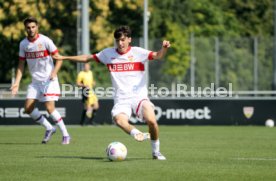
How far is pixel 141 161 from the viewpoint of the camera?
532 inches

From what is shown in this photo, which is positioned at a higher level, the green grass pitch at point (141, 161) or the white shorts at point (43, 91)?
the white shorts at point (43, 91)

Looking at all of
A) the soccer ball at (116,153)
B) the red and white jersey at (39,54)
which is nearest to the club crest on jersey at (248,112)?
the red and white jersey at (39,54)

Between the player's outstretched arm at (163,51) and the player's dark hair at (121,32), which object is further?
the player's dark hair at (121,32)

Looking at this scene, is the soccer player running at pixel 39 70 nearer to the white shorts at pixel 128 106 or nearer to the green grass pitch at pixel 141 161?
the green grass pitch at pixel 141 161

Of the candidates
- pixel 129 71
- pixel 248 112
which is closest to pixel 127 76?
pixel 129 71

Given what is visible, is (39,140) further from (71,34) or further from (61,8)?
(61,8)

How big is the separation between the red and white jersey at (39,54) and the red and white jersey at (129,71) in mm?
3287

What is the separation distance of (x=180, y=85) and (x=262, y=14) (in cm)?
2749

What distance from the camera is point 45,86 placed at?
17922 millimetres

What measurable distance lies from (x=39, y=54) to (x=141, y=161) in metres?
5.02

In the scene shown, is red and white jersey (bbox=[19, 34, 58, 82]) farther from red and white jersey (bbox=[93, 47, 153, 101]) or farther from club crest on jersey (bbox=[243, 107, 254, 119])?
club crest on jersey (bbox=[243, 107, 254, 119])

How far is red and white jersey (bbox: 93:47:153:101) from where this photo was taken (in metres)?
14.3

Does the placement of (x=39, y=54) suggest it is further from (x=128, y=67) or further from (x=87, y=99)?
(x=87, y=99)

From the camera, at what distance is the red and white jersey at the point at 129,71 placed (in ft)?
46.8
